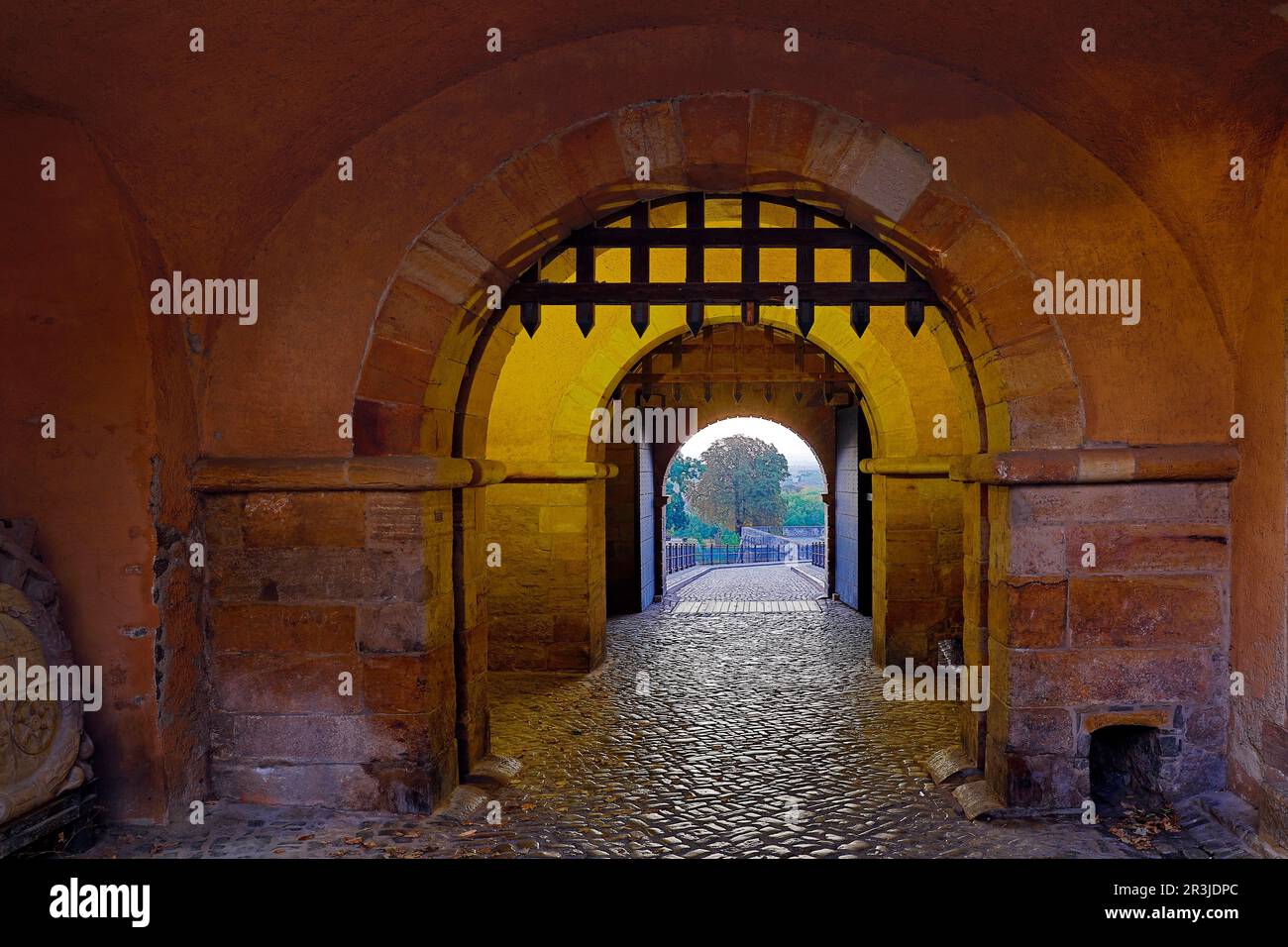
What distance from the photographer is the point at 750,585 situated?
42.7 ft

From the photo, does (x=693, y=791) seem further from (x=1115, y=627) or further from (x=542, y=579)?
(x=542, y=579)

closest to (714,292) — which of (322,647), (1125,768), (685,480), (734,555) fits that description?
(322,647)

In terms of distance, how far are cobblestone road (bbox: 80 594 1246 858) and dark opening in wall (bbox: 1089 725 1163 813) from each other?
34 cm

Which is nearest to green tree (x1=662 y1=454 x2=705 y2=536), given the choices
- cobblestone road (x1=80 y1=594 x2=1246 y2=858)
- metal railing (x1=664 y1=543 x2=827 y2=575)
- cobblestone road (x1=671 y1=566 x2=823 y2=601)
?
metal railing (x1=664 y1=543 x2=827 y2=575)

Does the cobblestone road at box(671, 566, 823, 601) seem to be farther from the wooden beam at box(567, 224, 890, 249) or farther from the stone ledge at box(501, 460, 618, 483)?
the wooden beam at box(567, 224, 890, 249)

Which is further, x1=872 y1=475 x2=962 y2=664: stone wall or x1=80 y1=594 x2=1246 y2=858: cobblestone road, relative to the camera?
x1=872 y1=475 x2=962 y2=664: stone wall

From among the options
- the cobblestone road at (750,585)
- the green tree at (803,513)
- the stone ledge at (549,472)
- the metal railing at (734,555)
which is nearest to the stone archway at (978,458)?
the stone ledge at (549,472)

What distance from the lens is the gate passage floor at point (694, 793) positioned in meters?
3.36

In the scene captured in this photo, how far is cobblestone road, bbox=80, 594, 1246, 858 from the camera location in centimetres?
337

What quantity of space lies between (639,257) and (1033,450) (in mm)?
2034

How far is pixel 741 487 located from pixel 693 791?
24.2m

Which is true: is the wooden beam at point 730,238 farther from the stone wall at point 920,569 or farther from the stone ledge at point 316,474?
the stone wall at point 920,569

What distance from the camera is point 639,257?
394 centimetres

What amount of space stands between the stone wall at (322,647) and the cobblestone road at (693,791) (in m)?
0.18
